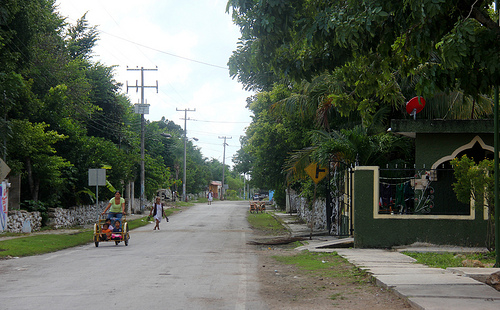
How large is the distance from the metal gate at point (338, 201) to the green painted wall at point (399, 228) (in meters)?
2.67

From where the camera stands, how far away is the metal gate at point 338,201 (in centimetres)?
1964

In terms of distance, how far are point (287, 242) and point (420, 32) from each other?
12.1 metres

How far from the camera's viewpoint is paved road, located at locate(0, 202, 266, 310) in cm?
761

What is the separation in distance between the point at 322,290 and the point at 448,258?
535 centimetres

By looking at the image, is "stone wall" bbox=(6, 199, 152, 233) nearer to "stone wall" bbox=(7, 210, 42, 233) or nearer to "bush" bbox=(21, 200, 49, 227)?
"stone wall" bbox=(7, 210, 42, 233)

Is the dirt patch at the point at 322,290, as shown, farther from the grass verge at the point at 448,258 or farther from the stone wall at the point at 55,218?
the stone wall at the point at 55,218

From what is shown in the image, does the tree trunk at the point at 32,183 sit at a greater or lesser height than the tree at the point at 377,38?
lesser

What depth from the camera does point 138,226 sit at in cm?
3078

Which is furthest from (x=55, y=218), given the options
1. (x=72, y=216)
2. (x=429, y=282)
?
(x=429, y=282)

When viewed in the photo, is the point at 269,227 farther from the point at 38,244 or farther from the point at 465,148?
the point at 465,148

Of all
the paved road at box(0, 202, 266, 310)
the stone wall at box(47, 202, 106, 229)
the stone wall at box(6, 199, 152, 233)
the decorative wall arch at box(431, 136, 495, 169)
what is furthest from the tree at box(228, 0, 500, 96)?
the stone wall at box(47, 202, 106, 229)

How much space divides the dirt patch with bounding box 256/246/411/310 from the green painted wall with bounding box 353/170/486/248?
374 centimetres

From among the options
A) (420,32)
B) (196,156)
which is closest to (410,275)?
(420,32)

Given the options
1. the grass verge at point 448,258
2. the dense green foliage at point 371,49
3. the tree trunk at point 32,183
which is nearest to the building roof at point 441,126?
the dense green foliage at point 371,49
